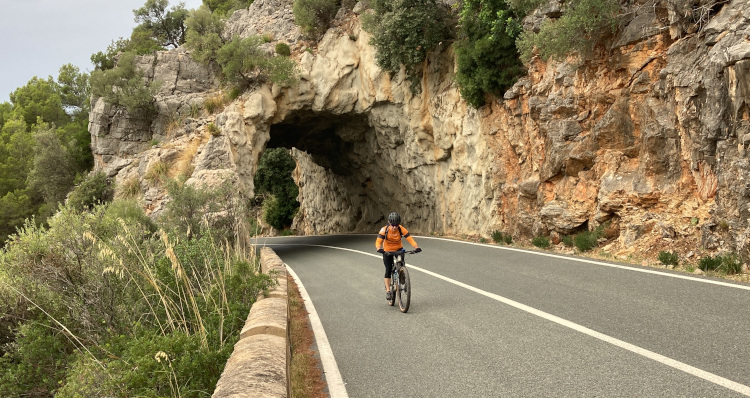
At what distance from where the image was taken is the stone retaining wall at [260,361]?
139 inches

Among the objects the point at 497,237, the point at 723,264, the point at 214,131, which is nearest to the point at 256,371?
the point at 723,264

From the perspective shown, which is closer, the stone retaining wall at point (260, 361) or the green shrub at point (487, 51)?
the stone retaining wall at point (260, 361)

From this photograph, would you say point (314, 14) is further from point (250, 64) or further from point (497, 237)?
point (497, 237)

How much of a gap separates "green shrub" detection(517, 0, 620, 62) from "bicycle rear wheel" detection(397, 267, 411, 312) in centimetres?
923

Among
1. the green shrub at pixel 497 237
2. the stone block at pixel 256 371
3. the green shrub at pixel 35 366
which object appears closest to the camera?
the stone block at pixel 256 371

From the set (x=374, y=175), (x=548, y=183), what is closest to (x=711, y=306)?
(x=548, y=183)

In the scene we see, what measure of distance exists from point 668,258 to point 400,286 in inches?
230

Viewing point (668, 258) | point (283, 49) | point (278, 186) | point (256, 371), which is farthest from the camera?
point (278, 186)

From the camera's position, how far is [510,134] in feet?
58.3

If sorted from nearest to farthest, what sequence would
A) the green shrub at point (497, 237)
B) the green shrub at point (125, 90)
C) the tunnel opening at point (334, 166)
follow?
the green shrub at point (497, 237), the green shrub at point (125, 90), the tunnel opening at point (334, 166)

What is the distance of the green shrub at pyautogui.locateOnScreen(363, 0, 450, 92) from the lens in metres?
20.8

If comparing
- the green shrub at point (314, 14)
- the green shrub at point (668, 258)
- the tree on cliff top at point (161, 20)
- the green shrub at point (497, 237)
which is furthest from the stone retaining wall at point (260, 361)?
the tree on cliff top at point (161, 20)

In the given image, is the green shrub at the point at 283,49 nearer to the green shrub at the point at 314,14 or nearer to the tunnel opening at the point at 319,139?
the green shrub at the point at 314,14

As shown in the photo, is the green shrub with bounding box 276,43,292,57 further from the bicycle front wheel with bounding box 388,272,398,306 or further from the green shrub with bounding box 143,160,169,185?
the bicycle front wheel with bounding box 388,272,398,306
